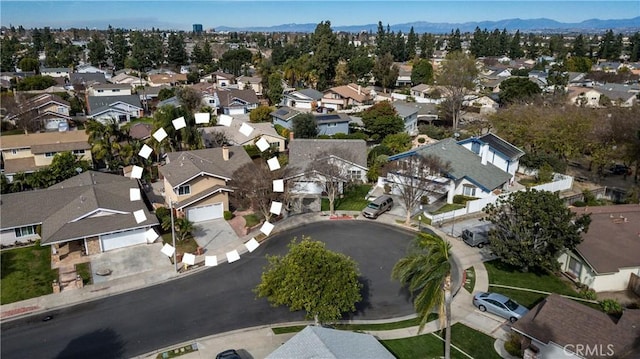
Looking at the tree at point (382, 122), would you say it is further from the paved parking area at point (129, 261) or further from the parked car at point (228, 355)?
the parked car at point (228, 355)

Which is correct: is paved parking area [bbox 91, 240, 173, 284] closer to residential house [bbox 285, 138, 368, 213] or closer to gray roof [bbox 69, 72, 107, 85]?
residential house [bbox 285, 138, 368, 213]

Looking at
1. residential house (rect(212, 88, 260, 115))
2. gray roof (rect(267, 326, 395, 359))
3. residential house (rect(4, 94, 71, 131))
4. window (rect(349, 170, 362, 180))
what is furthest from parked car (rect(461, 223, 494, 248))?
residential house (rect(4, 94, 71, 131))

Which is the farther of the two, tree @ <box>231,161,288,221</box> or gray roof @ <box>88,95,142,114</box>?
gray roof @ <box>88,95,142,114</box>

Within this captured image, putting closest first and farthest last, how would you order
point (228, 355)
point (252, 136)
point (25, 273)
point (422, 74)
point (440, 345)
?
point (228, 355), point (440, 345), point (25, 273), point (252, 136), point (422, 74)

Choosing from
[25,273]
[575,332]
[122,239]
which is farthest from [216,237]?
[575,332]

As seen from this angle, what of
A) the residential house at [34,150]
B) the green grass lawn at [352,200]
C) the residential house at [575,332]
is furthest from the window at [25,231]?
the residential house at [575,332]

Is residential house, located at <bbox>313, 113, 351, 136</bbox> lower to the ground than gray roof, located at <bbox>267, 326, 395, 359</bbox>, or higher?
higher

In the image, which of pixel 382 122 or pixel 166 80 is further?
pixel 166 80

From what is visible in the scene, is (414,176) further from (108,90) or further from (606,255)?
(108,90)
